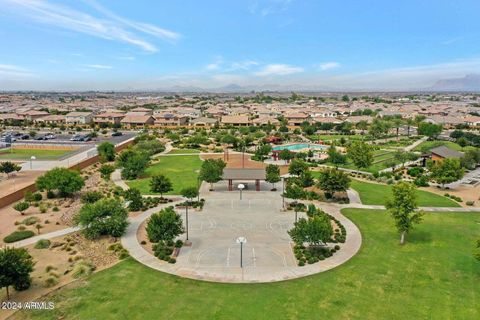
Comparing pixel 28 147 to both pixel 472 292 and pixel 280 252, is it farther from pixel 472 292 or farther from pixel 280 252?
pixel 472 292

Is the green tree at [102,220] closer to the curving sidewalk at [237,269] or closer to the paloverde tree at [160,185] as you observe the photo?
the curving sidewalk at [237,269]

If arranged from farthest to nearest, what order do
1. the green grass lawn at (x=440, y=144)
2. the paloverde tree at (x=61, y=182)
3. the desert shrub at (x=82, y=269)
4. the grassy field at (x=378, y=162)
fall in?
1. the green grass lawn at (x=440, y=144)
2. the grassy field at (x=378, y=162)
3. the paloverde tree at (x=61, y=182)
4. the desert shrub at (x=82, y=269)

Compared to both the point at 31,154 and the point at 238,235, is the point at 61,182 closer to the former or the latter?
the point at 238,235

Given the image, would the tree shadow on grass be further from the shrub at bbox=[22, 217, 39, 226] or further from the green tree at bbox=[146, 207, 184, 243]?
the shrub at bbox=[22, 217, 39, 226]

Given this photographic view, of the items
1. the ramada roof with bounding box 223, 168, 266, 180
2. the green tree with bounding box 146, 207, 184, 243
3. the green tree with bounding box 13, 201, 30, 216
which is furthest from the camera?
Result: the ramada roof with bounding box 223, 168, 266, 180

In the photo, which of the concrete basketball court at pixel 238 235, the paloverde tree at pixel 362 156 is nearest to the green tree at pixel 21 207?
the concrete basketball court at pixel 238 235

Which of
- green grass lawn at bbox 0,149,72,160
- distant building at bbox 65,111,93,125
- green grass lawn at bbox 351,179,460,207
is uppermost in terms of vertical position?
distant building at bbox 65,111,93,125

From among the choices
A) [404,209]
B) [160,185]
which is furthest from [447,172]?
[160,185]

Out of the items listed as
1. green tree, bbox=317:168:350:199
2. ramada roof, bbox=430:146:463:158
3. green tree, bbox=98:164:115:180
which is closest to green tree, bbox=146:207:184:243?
green tree, bbox=317:168:350:199
